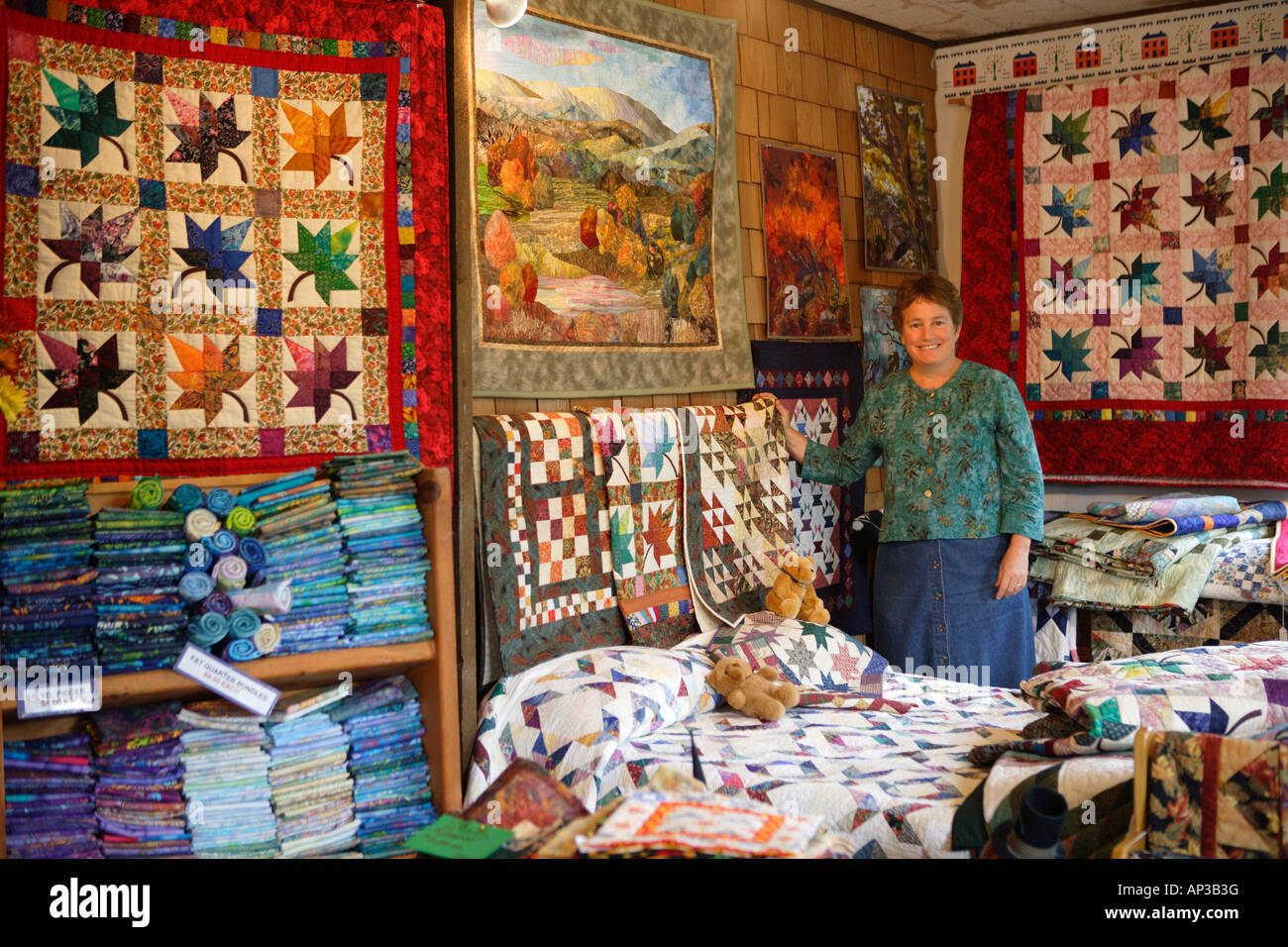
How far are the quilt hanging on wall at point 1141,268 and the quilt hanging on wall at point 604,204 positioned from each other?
155cm

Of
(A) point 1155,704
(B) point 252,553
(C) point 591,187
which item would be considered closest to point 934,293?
(C) point 591,187

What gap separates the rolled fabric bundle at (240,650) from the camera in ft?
7.24

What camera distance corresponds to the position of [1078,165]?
474cm

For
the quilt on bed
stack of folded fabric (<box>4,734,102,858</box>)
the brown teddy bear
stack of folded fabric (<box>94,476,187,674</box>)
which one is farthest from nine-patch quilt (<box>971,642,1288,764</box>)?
stack of folded fabric (<box>4,734,102,858</box>)

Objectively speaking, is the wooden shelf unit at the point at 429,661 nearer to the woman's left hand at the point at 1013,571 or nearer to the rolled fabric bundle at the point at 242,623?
the rolled fabric bundle at the point at 242,623

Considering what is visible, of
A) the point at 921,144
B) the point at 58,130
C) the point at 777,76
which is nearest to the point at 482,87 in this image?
the point at 58,130

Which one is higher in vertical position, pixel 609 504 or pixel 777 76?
pixel 777 76

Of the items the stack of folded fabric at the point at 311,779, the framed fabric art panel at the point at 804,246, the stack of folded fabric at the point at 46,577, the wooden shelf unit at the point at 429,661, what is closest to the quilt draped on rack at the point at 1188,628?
the framed fabric art panel at the point at 804,246

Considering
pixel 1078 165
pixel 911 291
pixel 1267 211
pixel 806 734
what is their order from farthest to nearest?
pixel 1078 165 → pixel 1267 211 → pixel 911 291 → pixel 806 734

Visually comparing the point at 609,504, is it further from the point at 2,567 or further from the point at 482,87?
the point at 2,567

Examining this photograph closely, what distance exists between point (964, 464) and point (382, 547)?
79.7 inches

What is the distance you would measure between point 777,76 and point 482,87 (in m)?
1.56

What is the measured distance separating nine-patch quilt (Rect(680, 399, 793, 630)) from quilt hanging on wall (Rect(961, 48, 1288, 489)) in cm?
157

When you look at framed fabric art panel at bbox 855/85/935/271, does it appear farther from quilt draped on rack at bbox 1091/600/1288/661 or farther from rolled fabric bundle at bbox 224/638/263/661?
rolled fabric bundle at bbox 224/638/263/661
